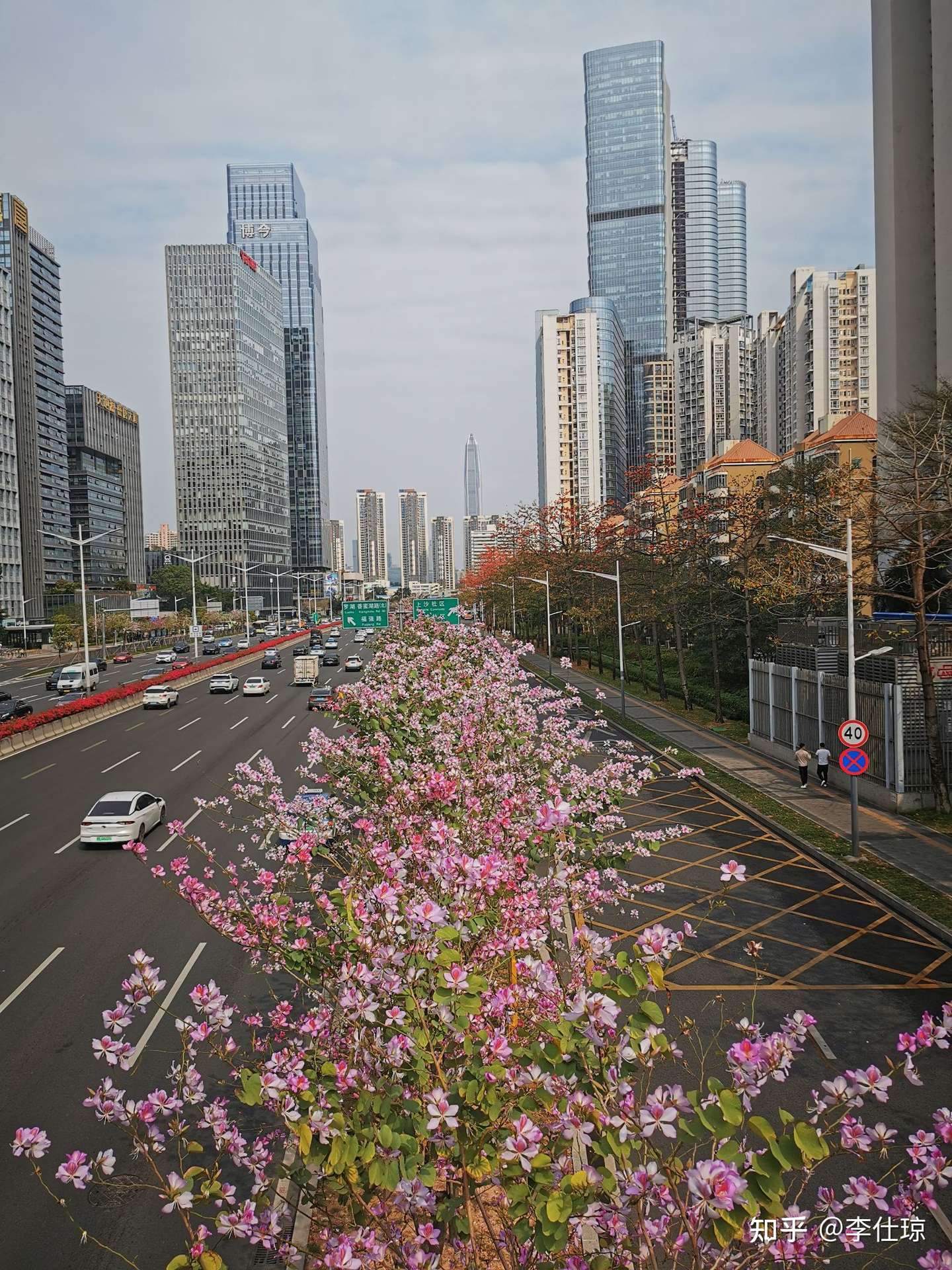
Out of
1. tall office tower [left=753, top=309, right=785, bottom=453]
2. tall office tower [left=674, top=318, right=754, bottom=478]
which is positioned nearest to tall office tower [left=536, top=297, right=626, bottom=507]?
tall office tower [left=674, top=318, right=754, bottom=478]

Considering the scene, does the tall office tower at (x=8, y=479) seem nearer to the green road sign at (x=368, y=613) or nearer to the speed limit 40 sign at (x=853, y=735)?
the green road sign at (x=368, y=613)

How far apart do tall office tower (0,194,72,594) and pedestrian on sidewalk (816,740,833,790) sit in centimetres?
13191

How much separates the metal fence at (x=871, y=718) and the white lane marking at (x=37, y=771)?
25738 mm

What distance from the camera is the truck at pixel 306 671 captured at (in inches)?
2357

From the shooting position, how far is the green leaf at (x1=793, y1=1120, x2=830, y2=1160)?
3.68m

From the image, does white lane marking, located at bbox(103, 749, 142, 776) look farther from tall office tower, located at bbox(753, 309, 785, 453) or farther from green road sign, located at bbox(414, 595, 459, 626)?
tall office tower, located at bbox(753, 309, 785, 453)

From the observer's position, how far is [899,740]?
2239 centimetres

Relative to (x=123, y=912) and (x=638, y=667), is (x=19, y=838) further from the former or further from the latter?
(x=638, y=667)

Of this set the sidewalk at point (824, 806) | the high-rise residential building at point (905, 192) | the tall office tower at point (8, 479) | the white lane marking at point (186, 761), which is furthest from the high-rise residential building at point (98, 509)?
the sidewalk at point (824, 806)

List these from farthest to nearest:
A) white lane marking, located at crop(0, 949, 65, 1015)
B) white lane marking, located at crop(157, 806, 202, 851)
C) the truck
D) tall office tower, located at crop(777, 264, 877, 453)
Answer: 1. tall office tower, located at crop(777, 264, 877, 453)
2. the truck
3. white lane marking, located at crop(157, 806, 202, 851)
4. white lane marking, located at crop(0, 949, 65, 1015)

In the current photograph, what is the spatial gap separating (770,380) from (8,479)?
114m

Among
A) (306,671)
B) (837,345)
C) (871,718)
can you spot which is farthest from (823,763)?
(837,345)

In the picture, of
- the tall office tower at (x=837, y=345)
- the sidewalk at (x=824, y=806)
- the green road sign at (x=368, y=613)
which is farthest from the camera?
the tall office tower at (x=837, y=345)

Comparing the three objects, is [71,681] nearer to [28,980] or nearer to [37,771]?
[37,771]
